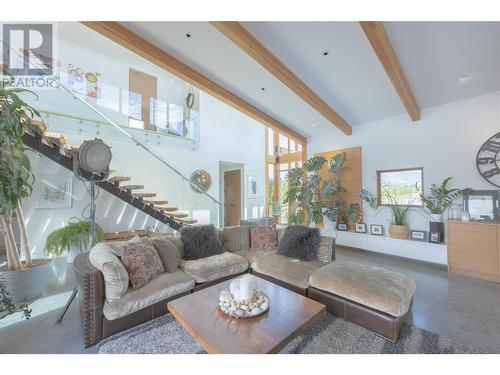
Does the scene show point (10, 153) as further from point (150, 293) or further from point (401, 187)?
point (401, 187)

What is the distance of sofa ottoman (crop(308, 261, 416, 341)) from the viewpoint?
5.97 ft

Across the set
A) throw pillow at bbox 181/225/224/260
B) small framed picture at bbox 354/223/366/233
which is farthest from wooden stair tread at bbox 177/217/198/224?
small framed picture at bbox 354/223/366/233

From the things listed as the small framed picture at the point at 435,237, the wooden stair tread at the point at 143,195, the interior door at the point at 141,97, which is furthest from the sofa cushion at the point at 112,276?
the small framed picture at the point at 435,237

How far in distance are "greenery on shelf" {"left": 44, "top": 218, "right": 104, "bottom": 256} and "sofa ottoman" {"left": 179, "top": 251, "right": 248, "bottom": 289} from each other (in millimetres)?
2111

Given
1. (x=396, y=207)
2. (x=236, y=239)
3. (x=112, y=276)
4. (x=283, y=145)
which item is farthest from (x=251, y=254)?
Answer: (x=283, y=145)

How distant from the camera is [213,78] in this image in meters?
4.00

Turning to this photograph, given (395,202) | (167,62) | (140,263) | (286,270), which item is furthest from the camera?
(395,202)

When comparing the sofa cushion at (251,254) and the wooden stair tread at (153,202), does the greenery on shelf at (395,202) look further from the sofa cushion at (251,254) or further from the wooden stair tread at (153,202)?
the wooden stair tread at (153,202)

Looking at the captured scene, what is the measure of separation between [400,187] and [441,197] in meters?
0.73

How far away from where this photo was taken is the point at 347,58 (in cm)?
315
